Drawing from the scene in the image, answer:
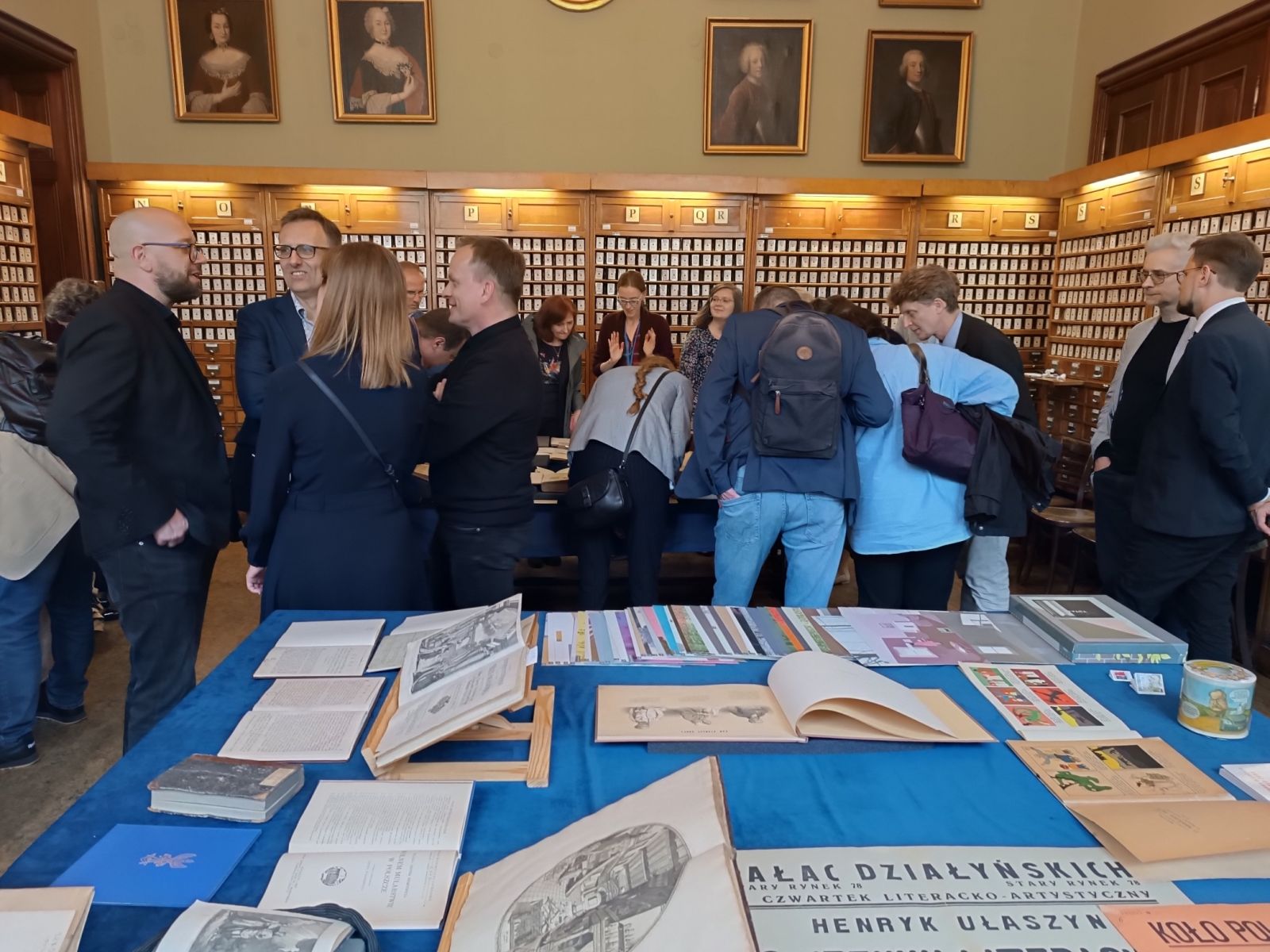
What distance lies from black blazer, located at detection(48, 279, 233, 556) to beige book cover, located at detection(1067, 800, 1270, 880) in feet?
7.61

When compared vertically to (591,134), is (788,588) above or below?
below

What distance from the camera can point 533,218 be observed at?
809cm

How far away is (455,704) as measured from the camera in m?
1.38

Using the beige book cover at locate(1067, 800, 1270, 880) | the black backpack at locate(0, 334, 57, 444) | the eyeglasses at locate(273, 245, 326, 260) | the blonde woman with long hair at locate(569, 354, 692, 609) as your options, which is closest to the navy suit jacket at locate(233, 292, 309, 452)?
the eyeglasses at locate(273, 245, 326, 260)

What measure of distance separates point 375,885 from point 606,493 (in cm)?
247

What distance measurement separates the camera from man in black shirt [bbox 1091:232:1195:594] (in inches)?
137

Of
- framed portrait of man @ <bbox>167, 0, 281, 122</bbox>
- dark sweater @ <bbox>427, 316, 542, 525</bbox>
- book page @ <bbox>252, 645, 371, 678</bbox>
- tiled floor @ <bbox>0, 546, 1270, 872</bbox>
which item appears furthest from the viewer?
framed portrait of man @ <bbox>167, 0, 281, 122</bbox>

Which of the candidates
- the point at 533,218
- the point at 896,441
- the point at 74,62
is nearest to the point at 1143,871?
the point at 896,441

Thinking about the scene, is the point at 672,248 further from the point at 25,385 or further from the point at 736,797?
the point at 736,797

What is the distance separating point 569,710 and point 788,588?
68.7 inches

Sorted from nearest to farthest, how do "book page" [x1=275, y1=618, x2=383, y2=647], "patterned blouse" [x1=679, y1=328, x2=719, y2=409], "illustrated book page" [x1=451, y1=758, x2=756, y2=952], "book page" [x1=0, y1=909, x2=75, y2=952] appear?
"illustrated book page" [x1=451, y1=758, x2=756, y2=952], "book page" [x1=0, y1=909, x2=75, y2=952], "book page" [x1=275, y1=618, x2=383, y2=647], "patterned blouse" [x1=679, y1=328, x2=719, y2=409]

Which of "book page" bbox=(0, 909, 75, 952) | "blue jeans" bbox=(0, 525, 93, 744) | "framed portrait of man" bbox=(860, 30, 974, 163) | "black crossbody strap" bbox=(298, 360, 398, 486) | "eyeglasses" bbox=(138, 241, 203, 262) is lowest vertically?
"blue jeans" bbox=(0, 525, 93, 744)

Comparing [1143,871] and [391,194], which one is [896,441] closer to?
[1143,871]

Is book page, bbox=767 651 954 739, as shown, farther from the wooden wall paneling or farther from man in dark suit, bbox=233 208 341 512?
the wooden wall paneling
